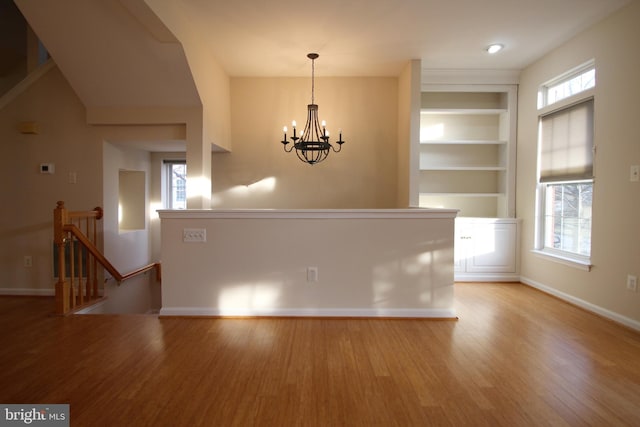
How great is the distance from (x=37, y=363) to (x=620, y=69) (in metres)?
5.28

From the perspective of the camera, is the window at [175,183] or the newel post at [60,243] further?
the window at [175,183]

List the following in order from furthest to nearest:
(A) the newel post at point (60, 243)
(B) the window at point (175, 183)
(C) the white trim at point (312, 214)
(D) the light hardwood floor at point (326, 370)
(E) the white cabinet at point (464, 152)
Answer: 1. (B) the window at point (175, 183)
2. (E) the white cabinet at point (464, 152)
3. (A) the newel post at point (60, 243)
4. (C) the white trim at point (312, 214)
5. (D) the light hardwood floor at point (326, 370)

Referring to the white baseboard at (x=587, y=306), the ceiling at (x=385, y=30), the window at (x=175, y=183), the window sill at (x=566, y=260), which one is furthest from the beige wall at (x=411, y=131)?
the window at (x=175, y=183)

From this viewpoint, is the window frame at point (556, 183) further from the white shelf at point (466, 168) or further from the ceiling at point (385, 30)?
the white shelf at point (466, 168)

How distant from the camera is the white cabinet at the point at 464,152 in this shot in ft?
16.9

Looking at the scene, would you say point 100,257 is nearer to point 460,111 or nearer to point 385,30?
point 385,30

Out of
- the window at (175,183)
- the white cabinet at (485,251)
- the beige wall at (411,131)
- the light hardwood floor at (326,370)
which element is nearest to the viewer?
the light hardwood floor at (326,370)

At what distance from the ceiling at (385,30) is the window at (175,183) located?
75.8 inches

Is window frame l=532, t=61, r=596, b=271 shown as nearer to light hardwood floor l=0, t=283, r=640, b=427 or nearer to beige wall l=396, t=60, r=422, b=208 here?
light hardwood floor l=0, t=283, r=640, b=427

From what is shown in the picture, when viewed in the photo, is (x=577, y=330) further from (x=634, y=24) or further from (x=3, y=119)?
(x=3, y=119)

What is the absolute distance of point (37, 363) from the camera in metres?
2.41

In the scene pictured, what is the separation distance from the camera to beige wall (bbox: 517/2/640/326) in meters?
3.14

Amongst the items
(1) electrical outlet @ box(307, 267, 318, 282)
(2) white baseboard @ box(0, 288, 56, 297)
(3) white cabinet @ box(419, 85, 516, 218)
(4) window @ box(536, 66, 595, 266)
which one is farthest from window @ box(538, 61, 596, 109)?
(2) white baseboard @ box(0, 288, 56, 297)

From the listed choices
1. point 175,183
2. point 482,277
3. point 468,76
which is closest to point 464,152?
point 468,76
